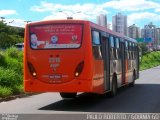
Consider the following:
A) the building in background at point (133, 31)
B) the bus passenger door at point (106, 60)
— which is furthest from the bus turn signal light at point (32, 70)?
the building in background at point (133, 31)

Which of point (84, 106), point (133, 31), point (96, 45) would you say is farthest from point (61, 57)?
point (133, 31)

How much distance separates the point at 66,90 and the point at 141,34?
506 ft

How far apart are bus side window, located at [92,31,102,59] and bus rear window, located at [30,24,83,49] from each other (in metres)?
0.74

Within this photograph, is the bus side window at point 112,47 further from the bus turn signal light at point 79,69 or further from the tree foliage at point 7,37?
the tree foliage at point 7,37

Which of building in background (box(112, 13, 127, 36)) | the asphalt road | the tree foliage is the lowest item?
the asphalt road

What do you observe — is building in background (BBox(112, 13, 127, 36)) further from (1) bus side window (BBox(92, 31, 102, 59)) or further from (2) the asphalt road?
(1) bus side window (BBox(92, 31, 102, 59))

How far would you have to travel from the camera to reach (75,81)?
14414 millimetres

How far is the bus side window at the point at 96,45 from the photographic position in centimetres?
1513

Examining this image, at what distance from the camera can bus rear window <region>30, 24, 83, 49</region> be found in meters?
14.7

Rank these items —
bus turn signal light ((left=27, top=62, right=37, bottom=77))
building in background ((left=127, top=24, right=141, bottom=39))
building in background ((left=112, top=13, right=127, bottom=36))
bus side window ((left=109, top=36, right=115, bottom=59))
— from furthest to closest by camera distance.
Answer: building in background ((left=127, top=24, right=141, bottom=39))
building in background ((left=112, top=13, right=127, bottom=36))
bus side window ((left=109, top=36, right=115, bottom=59))
bus turn signal light ((left=27, top=62, right=37, bottom=77))

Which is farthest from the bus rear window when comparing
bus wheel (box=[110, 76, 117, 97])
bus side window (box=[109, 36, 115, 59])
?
bus wheel (box=[110, 76, 117, 97])

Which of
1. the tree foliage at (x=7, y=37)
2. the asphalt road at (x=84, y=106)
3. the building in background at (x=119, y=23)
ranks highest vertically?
the building in background at (x=119, y=23)

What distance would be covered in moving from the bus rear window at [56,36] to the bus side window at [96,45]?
737 millimetres

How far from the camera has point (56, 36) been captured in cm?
1482
